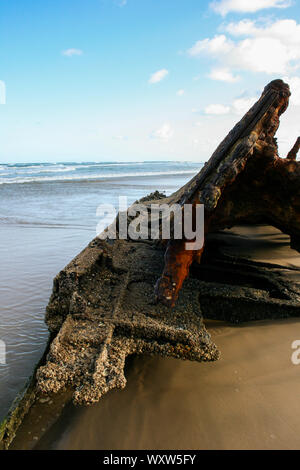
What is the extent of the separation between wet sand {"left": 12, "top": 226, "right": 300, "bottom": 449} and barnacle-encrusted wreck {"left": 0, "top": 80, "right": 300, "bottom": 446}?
0.17 m

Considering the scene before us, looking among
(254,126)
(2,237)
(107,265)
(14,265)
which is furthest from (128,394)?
(2,237)

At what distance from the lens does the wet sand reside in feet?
5.81

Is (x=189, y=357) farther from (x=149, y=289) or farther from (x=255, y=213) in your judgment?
(x=255, y=213)

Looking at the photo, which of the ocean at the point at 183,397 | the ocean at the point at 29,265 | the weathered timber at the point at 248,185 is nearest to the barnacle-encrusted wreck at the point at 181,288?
the weathered timber at the point at 248,185
